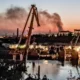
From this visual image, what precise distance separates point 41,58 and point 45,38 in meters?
36.9

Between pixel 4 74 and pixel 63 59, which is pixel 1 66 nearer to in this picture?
pixel 4 74

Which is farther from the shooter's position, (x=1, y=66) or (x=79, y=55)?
(x=79, y=55)

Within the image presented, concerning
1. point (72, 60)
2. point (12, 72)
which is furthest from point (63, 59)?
point (12, 72)

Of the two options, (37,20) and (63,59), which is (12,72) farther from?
(63,59)

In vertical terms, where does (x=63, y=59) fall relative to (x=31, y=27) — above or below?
below

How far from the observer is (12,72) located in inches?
231

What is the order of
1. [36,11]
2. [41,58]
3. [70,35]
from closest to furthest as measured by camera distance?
[36,11]
[41,58]
[70,35]

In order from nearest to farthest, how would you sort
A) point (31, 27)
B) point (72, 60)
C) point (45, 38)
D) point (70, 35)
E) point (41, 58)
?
point (31, 27) < point (72, 60) < point (41, 58) < point (70, 35) < point (45, 38)

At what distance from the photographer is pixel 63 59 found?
44812mm

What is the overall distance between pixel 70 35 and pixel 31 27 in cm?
3996

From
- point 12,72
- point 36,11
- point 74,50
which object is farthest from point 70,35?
point 12,72

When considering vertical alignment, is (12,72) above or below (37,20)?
below

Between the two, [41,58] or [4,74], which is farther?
[41,58]

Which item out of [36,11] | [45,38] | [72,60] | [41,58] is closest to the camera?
[36,11]
